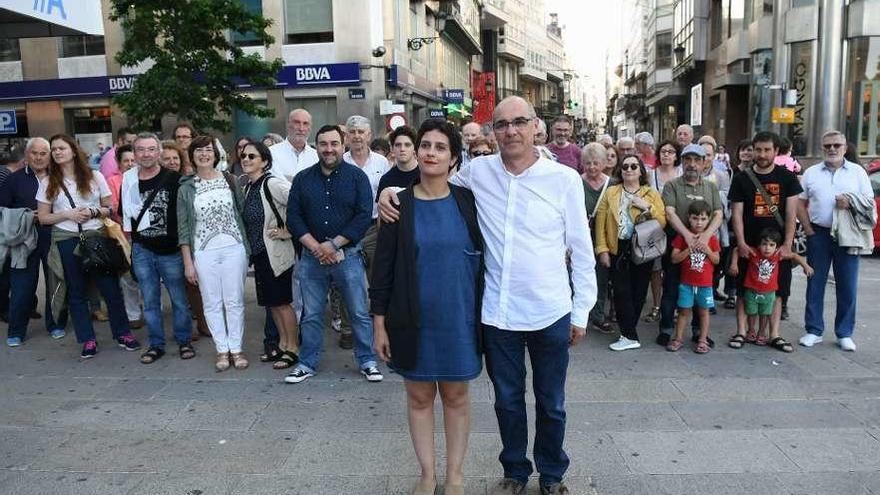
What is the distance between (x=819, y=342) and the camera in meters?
6.30

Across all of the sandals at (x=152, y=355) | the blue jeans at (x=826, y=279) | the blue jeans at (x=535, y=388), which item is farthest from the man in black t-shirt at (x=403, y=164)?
the blue jeans at (x=826, y=279)

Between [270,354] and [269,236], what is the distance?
43.7 inches

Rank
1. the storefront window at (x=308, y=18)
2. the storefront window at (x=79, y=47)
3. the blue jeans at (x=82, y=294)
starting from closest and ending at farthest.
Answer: the blue jeans at (x=82, y=294) → the storefront window at (x=308, y=18) → the storefront window at (x=79, y=47)

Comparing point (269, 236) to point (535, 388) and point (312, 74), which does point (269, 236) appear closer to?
point (535, 388)

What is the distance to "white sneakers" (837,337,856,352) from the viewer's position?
6.04 m

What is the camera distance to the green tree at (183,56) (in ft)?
53.6

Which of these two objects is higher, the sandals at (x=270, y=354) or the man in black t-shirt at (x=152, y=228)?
the man in black t-shirt at (x=152, y=228)

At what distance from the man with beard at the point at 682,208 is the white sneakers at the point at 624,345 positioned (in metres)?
0.25

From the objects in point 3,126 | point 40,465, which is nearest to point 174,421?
point 40,465

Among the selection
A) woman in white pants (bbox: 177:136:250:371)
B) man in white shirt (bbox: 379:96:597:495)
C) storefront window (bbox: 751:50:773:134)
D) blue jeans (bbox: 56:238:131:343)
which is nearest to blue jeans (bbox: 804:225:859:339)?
man in white shirt (bbox: 379:96:597:495)

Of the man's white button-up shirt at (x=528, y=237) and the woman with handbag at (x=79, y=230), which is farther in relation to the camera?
the woman with handbag at (x=79, y=230)

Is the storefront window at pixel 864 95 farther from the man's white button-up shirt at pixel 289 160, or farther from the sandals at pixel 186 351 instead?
the sandals at pixel 186 351

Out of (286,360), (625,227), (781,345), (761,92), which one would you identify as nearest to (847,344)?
(781,345)

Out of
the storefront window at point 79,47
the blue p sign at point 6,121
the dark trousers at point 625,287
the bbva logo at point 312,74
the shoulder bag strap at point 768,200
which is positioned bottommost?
the dark trousers at point 625,287
